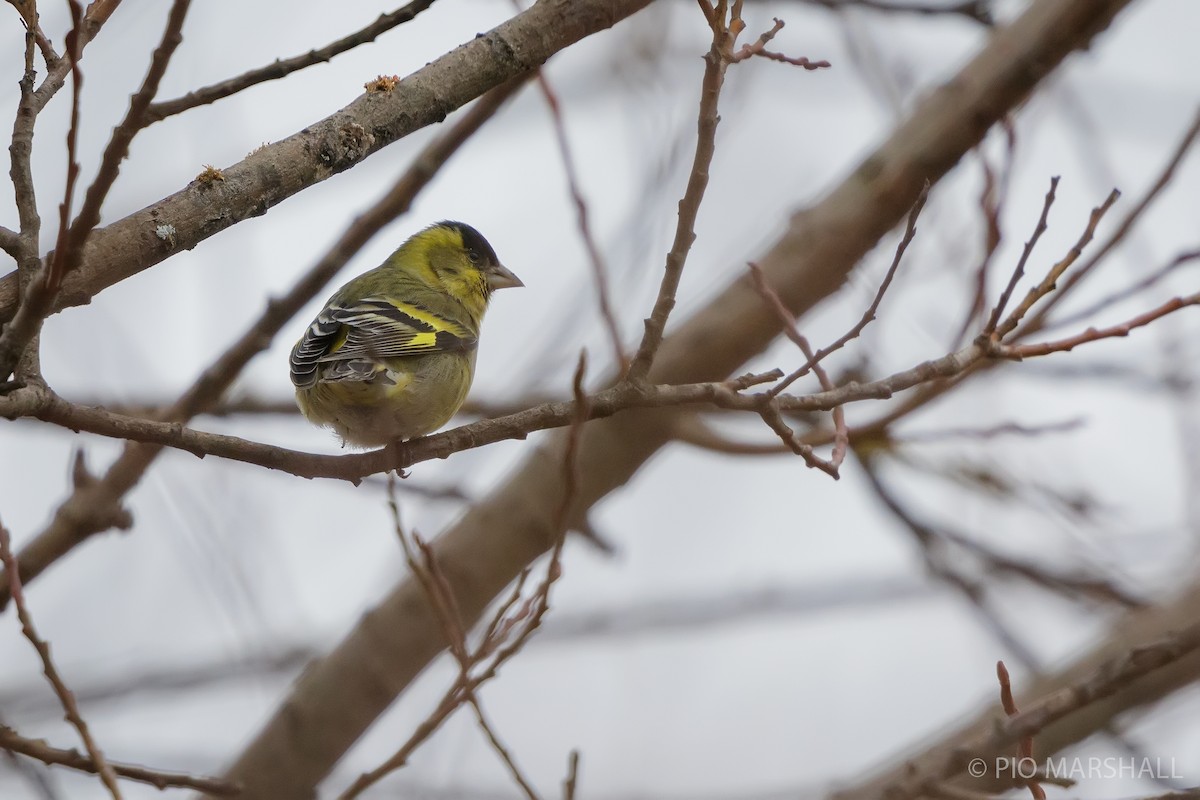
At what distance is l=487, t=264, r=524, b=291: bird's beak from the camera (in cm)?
584

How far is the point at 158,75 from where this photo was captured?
1.86 metres

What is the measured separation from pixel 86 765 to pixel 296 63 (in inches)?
55.1

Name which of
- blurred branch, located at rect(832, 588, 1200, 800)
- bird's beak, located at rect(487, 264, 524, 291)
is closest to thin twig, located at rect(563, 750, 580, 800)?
blurred branch, located at rect(832, 588, 1200, 800)

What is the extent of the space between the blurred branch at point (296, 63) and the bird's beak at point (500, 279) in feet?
11.1

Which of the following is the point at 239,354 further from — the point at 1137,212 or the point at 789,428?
the point at 1137,212

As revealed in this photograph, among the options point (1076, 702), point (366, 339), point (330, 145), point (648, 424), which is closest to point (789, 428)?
point (1076, 702)

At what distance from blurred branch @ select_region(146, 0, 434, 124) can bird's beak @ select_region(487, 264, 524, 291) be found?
3390 millimetres

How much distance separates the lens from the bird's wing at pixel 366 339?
4.05 metres

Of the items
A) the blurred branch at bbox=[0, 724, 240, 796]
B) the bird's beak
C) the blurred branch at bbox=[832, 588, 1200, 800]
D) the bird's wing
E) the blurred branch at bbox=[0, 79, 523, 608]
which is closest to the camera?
the blurred branch at bbox=[832, 588, 1200, 800]

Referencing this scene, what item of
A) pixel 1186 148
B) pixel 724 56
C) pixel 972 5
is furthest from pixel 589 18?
pixel 972 5

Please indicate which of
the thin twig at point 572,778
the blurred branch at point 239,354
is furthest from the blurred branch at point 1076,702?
the blurred branch at point 239,354

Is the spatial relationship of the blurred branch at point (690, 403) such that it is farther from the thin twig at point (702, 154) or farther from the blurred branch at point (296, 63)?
the blurred branch at point (296, 63)

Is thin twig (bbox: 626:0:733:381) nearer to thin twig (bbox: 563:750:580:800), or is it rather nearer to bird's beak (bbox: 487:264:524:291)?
thin twig (bbox: 563:750:580:800)

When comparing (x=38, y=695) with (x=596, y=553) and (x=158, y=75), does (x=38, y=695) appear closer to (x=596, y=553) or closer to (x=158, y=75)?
(x=596, y=553)
